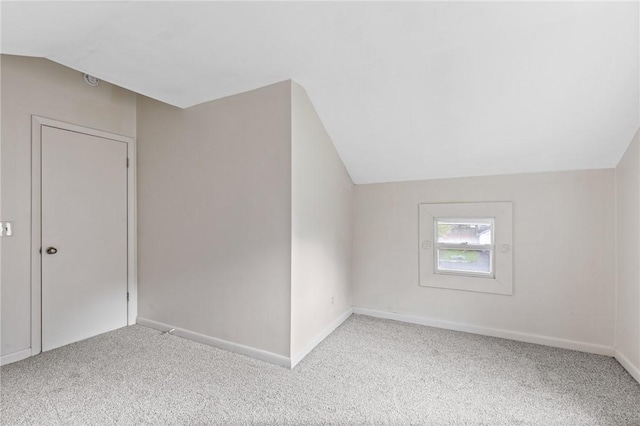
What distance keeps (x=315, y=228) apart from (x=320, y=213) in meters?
0.17

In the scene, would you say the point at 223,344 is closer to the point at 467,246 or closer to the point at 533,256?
the point at 467,246

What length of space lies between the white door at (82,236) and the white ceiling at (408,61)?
3.05ft

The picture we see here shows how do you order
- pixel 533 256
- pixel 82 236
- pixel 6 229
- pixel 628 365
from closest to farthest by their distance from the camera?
1. pixel 628 365
2. pixel 6 229
3. pixel 533 256
4. pixel 82 236

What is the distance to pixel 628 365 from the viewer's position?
214cm

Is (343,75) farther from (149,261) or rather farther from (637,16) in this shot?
(149,261)

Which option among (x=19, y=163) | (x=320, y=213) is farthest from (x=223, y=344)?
(x=19, y=163)

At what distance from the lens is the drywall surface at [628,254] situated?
81.9 inches

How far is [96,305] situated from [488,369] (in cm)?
350

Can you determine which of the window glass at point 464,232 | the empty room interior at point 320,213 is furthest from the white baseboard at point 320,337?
the window glass at point 464,232

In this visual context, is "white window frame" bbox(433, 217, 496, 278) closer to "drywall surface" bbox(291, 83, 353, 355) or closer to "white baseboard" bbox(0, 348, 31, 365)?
"drywall surface" bbox(291, 83, 353, 355)

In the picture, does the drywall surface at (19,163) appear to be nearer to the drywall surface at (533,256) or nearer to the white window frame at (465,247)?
the drywall surface at (533,256)

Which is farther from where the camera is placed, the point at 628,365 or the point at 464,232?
the point at 464,232

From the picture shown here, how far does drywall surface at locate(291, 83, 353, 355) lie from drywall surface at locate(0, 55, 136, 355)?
2159 mm

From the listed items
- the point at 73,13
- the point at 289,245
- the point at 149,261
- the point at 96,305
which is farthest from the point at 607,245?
the point at 96,305
